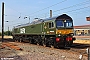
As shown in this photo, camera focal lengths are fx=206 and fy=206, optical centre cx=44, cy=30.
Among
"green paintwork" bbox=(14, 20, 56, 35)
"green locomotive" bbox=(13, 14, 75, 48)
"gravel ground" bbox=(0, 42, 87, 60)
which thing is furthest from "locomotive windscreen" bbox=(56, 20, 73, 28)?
"gravel ground" bbox=(0, 42, 87, 60)

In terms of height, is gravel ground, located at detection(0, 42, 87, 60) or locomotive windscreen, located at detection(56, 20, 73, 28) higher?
locomotive windscreen, located at detection(56, 20, 73, 28)

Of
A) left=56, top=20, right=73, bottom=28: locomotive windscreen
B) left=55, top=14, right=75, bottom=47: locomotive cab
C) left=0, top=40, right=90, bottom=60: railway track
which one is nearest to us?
left=0, top=40, right=90, bottom=60: railway track

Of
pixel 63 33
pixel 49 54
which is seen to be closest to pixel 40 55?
pixel 49 54

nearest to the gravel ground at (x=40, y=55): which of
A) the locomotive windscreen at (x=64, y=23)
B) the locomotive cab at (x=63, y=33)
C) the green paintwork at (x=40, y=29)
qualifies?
the locomotive cab at (x=63, y=33)

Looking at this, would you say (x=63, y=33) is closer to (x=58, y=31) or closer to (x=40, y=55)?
(x=58, y=31)

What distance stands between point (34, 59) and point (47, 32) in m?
11.0

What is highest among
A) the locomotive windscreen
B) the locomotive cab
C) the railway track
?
the locomotive windscreen

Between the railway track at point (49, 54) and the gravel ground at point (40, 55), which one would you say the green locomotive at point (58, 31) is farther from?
the gravel ground at point (40, 55)

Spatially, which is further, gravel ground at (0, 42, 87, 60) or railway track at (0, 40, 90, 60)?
railway track at (0, 40, 90, 60)

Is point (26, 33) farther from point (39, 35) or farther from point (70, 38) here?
point (70, 38)

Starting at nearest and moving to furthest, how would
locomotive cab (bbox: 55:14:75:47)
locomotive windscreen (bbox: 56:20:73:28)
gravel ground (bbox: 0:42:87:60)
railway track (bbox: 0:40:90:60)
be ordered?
gravel ground (bbox: 0:42:87:60) < railway track (bbox: 0:40:90:60) < locomotive cab (bbox: 55:14:75:47) < locomotive windscreen (bbox: 56:20:73:28)

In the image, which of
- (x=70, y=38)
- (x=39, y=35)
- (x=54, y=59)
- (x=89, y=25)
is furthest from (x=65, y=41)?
(x=89, y=25)

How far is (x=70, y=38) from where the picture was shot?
20953 millimetres

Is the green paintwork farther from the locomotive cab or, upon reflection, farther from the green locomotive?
the locomotive cab
